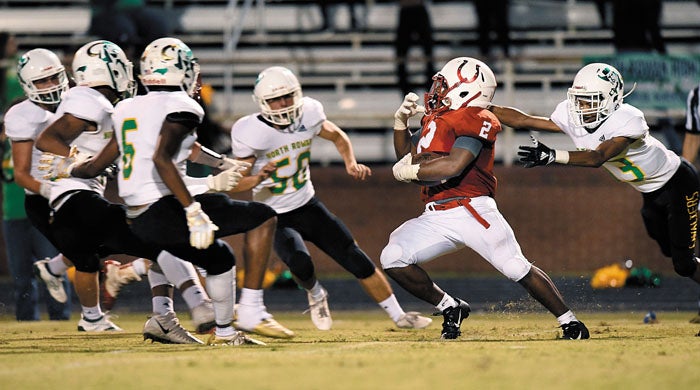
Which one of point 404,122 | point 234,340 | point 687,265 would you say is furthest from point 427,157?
point 687,265

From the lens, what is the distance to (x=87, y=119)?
7418 millimetres

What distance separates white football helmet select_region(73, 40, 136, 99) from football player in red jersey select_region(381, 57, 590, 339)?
175 cm

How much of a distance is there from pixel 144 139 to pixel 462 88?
197 centimetres

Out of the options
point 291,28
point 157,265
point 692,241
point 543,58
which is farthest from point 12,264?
point 291,28

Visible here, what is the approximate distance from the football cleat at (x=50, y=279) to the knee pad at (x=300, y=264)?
72.2 inches

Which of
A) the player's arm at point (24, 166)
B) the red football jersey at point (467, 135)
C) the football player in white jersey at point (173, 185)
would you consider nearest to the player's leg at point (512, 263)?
the red football jersey at point (467, 135)

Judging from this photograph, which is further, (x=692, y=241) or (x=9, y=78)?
(x=9, y=78)

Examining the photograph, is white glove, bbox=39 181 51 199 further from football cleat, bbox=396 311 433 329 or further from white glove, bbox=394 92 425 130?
football cleat, bbox=396 311 433 329

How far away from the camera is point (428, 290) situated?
7.41 m

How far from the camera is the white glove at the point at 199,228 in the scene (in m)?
6.43

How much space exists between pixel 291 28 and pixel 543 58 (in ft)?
14.5

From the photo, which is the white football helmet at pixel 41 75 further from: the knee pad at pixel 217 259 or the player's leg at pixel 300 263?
the knee pad at pixel 217 259

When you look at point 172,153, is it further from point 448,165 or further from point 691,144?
point 691,144

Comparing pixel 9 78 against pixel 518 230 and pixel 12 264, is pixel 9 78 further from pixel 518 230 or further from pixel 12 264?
pixel 518 230
